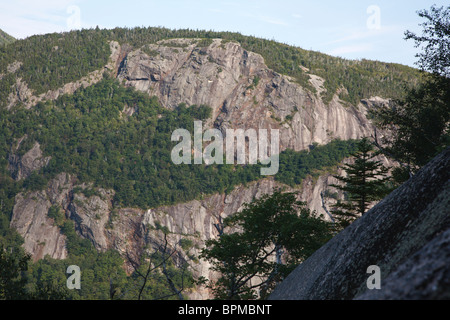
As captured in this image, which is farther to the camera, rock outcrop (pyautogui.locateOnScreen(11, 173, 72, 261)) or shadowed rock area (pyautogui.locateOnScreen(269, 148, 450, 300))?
rock outcrop (pyautogui.locateOnScreen(11, 173, 72, 261))

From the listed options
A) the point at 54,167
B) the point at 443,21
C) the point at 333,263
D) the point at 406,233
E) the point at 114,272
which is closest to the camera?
the point at 406,233

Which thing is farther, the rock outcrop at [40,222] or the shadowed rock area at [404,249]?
the rock outcrop at [40,222]

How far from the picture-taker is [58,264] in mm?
162375

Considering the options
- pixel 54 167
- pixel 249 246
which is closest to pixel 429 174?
pixel 249 246

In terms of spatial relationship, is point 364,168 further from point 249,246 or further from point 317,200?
point 317,200

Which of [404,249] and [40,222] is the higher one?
[404,249]

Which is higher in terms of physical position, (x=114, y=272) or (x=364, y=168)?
(x=364, y=168)

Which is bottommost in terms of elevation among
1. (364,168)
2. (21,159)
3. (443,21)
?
(364,168)

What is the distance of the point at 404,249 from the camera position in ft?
19.7

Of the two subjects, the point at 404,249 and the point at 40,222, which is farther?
the point at 40,222

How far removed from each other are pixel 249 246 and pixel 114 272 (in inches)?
5633

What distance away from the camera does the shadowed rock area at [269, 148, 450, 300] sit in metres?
3.80

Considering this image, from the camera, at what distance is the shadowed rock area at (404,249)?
3797 millimetres
